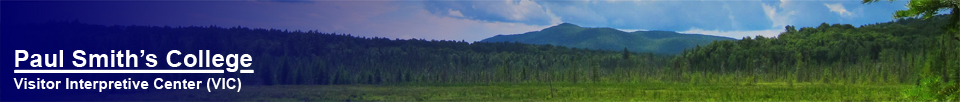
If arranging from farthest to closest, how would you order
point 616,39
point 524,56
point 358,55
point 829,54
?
1. point 616,39
2. point 358,55
3. point 524,56
4. point 829,54

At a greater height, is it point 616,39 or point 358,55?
point 616,39

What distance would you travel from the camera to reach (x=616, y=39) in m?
89.4

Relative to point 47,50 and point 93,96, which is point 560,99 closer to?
point 93,96

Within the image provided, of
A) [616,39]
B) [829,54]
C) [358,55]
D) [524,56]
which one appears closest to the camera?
[829,54]

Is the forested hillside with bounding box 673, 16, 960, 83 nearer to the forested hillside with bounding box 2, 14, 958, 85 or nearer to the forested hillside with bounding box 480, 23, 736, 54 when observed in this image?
the forested hillside with bounding box 2, 14, 958, 85

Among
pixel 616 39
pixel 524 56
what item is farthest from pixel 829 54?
pixel 616 39

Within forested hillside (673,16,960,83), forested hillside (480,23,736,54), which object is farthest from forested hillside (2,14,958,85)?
forested hillside (480,23,736,54)

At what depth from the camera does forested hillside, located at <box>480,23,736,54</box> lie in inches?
3354

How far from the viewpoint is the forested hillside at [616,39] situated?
85.2 m

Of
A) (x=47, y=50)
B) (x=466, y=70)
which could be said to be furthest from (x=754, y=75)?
(x=47, y=50)

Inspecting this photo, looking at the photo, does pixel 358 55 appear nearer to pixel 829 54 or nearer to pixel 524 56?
pixel 524 56

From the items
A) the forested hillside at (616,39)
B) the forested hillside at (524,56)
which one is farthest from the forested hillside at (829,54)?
the forested hillside at (616,39)

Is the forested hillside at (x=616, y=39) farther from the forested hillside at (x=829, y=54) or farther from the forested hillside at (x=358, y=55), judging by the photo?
the forested hillside at (x=829, y=54)

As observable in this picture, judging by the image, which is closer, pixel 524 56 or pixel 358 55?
pixel 524 56
